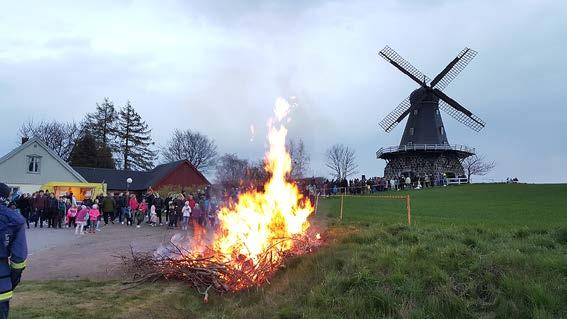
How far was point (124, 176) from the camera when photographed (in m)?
58.1

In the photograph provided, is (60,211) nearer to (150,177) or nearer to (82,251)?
(82,251)

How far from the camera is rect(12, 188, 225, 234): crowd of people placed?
19.9 metres

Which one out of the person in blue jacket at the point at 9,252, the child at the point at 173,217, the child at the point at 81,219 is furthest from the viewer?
the child at the point at 173,217

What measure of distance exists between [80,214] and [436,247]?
15.1m

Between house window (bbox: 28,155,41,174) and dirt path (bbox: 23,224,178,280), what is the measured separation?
1044 inches

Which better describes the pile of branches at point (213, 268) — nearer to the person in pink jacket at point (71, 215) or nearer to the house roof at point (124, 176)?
the person in pink jacket at point (71, 215)

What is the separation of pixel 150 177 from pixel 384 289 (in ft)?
179

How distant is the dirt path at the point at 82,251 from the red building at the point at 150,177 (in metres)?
35.6

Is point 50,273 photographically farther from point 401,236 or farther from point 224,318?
point 401,236

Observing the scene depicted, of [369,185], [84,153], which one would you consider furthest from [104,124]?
[369,185]

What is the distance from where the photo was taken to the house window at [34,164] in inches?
1673

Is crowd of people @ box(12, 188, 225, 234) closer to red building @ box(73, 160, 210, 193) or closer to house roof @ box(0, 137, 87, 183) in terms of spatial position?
house roof @ box(0, 137, 87, 183)

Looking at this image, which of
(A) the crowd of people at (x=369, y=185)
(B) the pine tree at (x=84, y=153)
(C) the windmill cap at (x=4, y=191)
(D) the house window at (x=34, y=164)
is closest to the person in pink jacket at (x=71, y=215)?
(A) the crowd of people at (x=369, y=185)

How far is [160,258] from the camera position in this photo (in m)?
10.3
